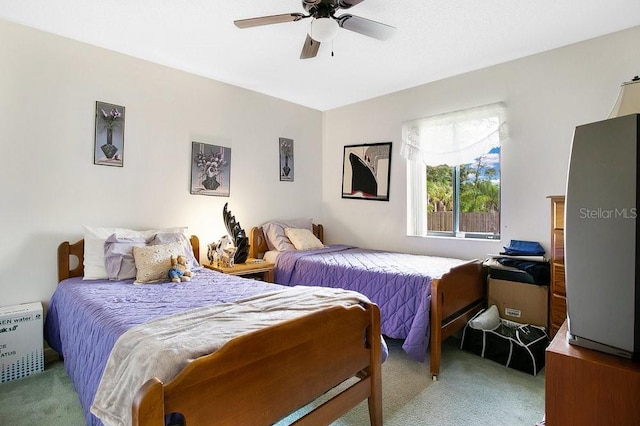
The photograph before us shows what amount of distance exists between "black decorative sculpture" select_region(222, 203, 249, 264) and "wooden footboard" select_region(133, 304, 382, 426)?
1.91 m

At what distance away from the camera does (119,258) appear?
2465mm

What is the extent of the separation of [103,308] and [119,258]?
33.2 inches

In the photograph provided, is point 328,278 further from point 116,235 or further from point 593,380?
point 593,380

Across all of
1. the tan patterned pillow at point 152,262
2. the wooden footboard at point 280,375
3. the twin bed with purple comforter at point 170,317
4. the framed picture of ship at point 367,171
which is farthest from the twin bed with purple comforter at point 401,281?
→ the tan patterned pillow at point 152,262

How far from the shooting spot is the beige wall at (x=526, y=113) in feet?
8.65

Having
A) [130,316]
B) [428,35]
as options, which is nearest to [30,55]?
[130,316]

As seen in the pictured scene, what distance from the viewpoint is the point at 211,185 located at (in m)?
3.47

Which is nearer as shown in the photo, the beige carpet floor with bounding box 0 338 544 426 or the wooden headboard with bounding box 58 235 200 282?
the beige carpet floor with bounding box 0 338 544 426

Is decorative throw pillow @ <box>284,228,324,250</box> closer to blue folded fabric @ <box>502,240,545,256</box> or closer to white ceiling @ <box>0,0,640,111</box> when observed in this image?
white ceiling @ <box>0,0,640,111</box>

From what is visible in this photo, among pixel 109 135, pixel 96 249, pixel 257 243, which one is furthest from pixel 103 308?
pixel 257 243

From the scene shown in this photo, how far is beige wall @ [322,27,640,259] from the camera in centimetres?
264

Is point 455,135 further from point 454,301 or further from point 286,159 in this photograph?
point 286,159

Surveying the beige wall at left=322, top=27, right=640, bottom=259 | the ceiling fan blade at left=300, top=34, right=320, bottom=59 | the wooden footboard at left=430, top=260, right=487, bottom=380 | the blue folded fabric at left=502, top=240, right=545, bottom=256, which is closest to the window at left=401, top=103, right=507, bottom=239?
the beige wall at left=322, top=27, right=640, bottom=259

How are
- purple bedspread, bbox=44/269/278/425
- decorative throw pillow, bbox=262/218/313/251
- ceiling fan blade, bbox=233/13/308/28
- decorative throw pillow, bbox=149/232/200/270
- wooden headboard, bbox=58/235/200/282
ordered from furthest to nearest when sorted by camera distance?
decorative throw pillow, bbox=262/218/313/251
decorative throw pillow, bbox=149/232/200/270
wooden headboard, bbox=58/235/200/282
ceiling fan blade, bbox=233/13/308/28
purple bedspread, bbox=44/269/278/425
